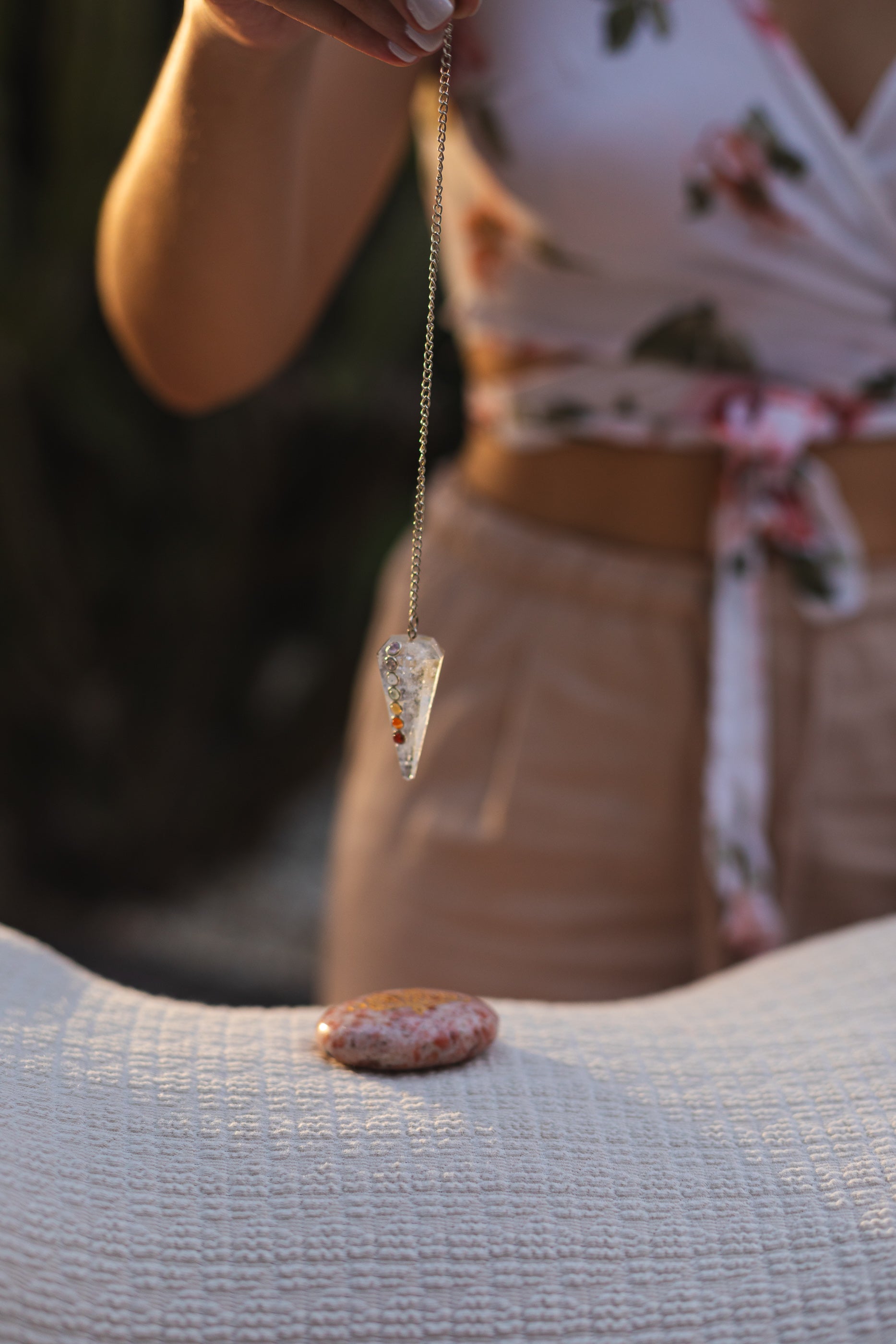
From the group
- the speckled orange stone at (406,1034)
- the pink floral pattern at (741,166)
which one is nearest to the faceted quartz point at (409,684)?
the speckled orange stone at (406,1034)

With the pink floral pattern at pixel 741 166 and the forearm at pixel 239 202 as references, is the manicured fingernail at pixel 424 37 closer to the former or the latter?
the forearm at pixel 239 202

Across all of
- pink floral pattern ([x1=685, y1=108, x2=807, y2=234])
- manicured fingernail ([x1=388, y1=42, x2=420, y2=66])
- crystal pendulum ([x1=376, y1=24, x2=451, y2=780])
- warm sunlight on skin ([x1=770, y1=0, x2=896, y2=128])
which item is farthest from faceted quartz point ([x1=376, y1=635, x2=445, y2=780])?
warm sunlight on skin ([x1=770, y1=0, x2=896, y2=128])

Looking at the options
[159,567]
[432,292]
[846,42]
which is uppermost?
[846,42]

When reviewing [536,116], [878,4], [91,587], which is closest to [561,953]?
[536,116]

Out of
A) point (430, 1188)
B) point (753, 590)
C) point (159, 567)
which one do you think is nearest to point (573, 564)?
point (753, 590)

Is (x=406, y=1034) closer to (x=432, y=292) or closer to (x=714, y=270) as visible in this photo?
(x=432, y=292)

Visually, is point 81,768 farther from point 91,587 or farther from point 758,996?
point 758,996
